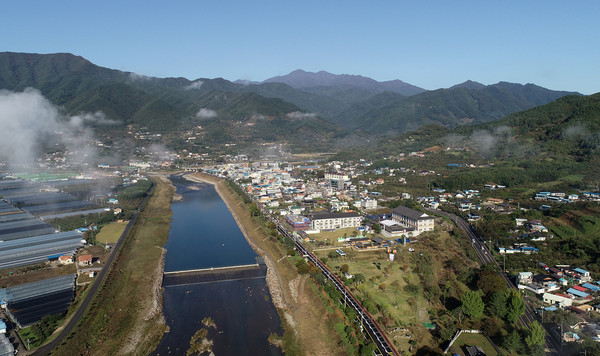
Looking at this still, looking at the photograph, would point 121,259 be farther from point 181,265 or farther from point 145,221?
point 145,221

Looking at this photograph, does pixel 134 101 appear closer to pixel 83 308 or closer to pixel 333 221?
pixel 333 221

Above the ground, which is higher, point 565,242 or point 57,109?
point 57,109

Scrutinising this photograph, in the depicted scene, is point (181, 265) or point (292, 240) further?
point (292, 240)

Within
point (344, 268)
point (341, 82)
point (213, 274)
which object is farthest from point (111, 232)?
point (341, 82)

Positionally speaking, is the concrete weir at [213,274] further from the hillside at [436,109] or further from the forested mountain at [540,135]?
the hillside at [436,109]

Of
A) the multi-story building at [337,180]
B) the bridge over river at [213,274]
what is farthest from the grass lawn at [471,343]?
the multi-story building at [337,180]

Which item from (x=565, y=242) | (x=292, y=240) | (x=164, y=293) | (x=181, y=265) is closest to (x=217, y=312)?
(x=164, y=293)
